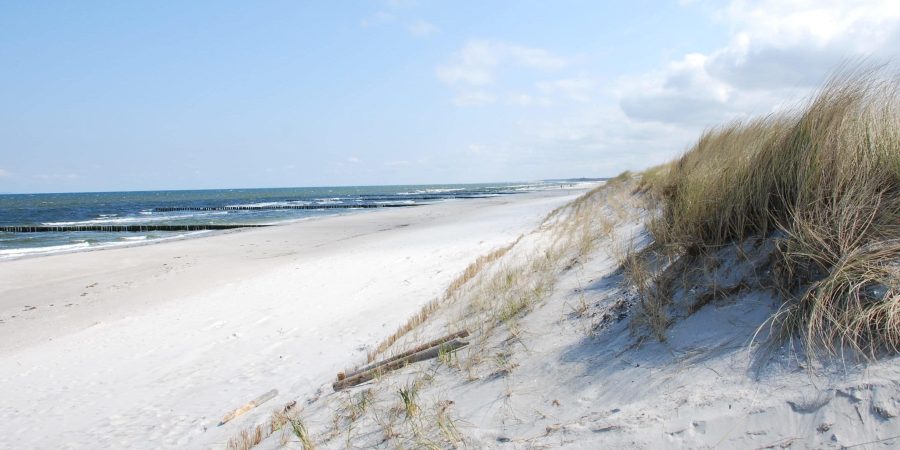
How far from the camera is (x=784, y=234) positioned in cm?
382

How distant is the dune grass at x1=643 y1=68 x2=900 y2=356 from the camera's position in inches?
112

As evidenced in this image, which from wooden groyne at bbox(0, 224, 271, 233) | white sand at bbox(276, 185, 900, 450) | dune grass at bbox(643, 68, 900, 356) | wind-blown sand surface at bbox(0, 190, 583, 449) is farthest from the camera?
wooden groyne at bbox(0, 224, 271, 233)

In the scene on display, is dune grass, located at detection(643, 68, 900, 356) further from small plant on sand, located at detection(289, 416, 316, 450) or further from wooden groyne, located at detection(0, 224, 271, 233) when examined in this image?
wooden groyne, located at detection(0, 224, 271, 233)

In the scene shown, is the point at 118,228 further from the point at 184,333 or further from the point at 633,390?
the point at 633,390

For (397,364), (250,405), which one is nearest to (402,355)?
(397,364)

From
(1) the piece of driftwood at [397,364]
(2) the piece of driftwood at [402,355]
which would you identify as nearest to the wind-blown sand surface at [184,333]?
(2) the piece of driftwood at [402,355]

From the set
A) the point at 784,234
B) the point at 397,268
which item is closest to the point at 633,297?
the point at 784,234

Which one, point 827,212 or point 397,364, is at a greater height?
point 827,212

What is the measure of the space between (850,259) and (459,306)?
469 centimetres

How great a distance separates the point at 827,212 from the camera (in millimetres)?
3535

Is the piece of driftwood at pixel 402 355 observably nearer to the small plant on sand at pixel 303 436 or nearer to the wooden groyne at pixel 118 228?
the small plant on sand at pixel 303 436

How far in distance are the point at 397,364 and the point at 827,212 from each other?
352 centimetres

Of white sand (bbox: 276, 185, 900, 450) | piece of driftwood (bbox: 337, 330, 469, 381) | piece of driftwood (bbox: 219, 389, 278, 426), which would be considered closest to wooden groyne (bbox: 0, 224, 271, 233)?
piece of driftwood (bbox: 219, 389, 278, 426)

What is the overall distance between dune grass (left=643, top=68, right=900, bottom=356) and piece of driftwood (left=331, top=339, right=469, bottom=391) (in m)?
2.16
